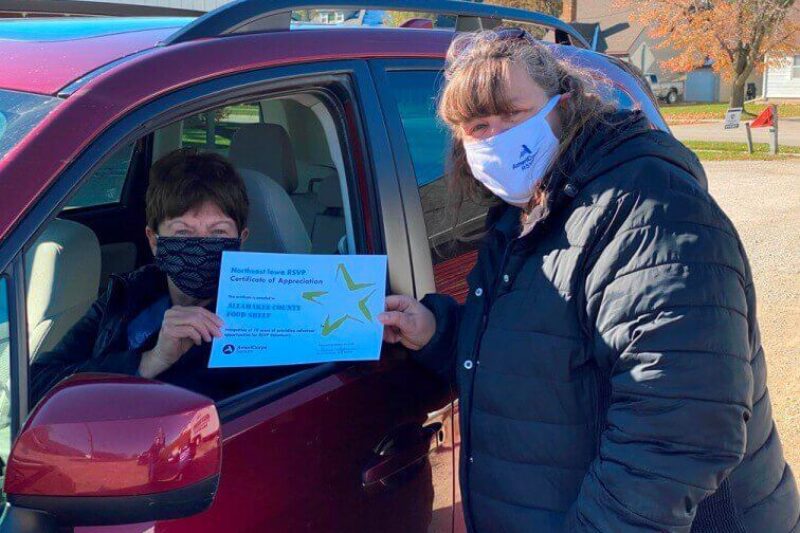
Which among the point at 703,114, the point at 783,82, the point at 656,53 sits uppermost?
the point at 656,53

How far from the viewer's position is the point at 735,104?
35219 mm

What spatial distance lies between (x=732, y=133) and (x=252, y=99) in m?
24.6

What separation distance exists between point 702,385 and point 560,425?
309 mm

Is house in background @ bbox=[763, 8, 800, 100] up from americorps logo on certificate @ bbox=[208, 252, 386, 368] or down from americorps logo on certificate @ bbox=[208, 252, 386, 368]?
down

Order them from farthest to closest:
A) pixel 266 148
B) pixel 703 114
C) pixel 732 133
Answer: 1. pixel 703 114
2. pixel 732 133
3. pixel 266 148

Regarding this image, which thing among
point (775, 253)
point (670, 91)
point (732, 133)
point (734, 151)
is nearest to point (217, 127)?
point (775, 253)

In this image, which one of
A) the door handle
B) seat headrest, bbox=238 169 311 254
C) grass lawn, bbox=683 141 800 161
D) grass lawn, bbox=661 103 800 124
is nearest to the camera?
the door handle

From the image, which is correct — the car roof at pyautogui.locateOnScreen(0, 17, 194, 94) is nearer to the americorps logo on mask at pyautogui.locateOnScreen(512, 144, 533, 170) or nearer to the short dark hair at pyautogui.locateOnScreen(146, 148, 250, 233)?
the short dark hair at pyautogui.locateOnScreen(146, 148, 250, 233)

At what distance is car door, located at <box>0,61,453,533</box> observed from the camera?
5.34ft

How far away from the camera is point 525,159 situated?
1.82 meters

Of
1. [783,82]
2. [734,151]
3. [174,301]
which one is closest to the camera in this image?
[174,301]

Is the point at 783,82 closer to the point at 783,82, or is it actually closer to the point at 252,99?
the point at 783,82

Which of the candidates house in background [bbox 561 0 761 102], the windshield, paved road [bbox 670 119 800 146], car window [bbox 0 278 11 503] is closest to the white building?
house in background [bbox 561 0 761 102]

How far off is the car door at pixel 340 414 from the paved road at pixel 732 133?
19.9 metres
